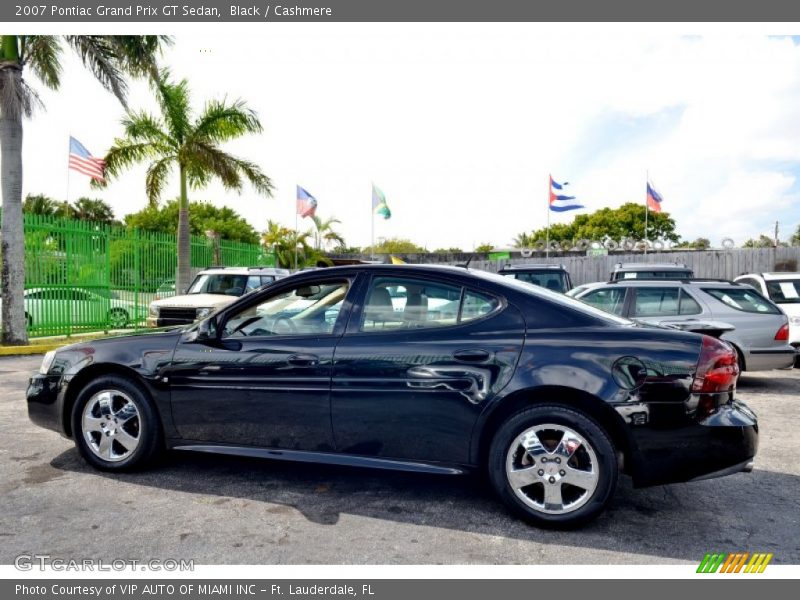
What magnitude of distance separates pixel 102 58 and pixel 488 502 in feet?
41.0

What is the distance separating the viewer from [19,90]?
12.3 m

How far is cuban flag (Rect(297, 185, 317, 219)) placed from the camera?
1235 inches

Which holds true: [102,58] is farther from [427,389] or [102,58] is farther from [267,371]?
[427,389]

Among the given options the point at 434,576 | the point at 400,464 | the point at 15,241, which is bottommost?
the point at 434,576

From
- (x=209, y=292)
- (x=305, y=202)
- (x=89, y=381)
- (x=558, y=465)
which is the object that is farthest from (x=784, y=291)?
(x=305, y=202)

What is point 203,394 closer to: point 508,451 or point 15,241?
point 508,451

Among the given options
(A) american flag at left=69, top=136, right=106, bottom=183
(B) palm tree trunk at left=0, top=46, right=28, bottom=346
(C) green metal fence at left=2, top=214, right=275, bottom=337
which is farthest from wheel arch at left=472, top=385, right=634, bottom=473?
(A) american flag at left=69, top=136, right=106, bottom=183

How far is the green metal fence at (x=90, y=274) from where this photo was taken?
45.3ft

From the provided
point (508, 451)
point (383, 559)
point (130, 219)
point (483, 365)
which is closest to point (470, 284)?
point (483, 365)

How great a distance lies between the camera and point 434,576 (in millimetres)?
3031

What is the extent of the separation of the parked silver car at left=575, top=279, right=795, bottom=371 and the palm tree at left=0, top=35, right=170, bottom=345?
33.4 ft

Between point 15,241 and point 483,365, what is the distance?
12.0m

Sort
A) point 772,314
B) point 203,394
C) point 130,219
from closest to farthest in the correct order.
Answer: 1. point 203,394
2. point 772,314
3. point 130,219

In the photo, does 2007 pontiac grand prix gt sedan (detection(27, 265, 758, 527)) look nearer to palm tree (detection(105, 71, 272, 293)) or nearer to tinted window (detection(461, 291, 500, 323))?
tinted window (detection(461, 291, 500, 323))
